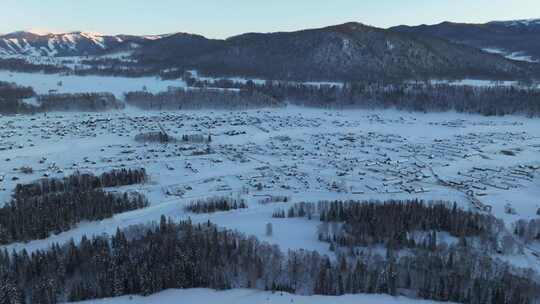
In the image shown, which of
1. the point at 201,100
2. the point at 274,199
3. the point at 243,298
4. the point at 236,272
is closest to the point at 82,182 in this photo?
the point at 274,199

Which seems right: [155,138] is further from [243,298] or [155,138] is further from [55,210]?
[243,298]

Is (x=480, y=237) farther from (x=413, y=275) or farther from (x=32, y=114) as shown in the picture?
(x=32, y=114)

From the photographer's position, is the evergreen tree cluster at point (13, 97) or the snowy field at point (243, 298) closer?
the snowy field at point (243, 298)

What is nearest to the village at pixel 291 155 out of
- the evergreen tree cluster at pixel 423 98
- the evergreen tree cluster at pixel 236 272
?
the evergreen tree cluster at pixel 423 98

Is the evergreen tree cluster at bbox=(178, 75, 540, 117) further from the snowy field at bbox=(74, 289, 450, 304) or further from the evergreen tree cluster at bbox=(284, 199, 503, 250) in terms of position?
the snowy field at bbox=(74, 289, 450, 304)

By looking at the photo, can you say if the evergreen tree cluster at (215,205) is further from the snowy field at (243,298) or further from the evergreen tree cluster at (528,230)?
the evergreen tree cluster at (528,230)

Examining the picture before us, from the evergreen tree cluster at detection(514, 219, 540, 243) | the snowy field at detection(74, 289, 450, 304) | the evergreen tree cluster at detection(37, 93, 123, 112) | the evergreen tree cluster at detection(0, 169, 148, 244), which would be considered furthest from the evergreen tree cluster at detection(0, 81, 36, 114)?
the evergreen tree cluster at detection(514, 219, 540, 243)
